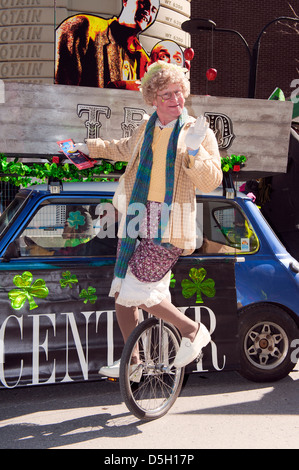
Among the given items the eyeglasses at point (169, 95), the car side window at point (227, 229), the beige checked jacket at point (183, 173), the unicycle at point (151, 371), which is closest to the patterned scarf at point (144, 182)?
the beige checked jacket at point (183, 173)

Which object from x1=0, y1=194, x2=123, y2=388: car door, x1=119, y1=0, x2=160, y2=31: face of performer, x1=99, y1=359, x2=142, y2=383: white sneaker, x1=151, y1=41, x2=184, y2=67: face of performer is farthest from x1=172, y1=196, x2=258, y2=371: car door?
x1=151, y1=41, x2=184, y2=67: face of performer

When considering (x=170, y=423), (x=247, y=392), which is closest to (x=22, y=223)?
(x=170, y=423)

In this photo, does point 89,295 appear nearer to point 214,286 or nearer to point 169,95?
point 214,286

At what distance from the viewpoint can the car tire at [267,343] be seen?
480 cm

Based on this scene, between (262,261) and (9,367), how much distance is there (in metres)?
2.13

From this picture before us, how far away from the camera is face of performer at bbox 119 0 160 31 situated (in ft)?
54.5

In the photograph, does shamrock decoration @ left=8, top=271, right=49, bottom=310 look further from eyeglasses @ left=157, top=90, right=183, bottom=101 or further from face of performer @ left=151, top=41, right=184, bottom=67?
face of performer @ left=151, top=41, right=184, bottom=67

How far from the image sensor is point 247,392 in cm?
471

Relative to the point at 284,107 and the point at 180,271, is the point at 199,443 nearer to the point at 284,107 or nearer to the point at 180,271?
the point at 180,271

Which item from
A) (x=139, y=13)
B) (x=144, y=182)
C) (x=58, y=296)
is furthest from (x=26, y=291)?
(x=139, y=13)

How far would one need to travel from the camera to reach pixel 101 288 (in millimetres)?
4395
